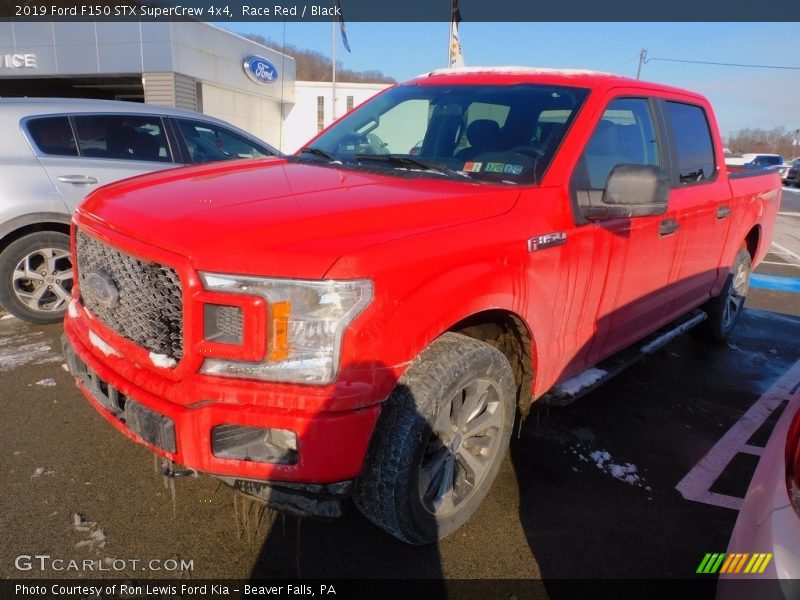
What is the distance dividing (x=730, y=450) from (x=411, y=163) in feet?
8.20

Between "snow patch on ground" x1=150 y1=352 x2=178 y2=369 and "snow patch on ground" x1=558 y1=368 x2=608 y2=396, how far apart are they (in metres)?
1.86

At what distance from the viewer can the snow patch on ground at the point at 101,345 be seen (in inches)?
88.6

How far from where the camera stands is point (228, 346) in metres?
1.88

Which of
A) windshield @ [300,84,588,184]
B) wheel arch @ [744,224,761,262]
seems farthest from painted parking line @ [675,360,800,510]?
windshield @ [300,84,588,184]

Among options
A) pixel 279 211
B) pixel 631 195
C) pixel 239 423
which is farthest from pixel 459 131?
pixel 239 423

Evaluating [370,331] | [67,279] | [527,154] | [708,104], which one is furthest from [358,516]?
[708,104]

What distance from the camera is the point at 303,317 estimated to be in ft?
6.06

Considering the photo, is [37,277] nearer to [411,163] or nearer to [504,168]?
[411,163]

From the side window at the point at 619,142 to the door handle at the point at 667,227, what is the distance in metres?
0.37

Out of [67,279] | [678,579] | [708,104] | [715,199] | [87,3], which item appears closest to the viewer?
[678,579]

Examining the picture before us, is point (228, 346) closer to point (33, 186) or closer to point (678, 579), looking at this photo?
point (678, 579)

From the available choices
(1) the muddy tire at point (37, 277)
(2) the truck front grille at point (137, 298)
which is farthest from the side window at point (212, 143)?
(2) the truck front grille at point (137, 298)

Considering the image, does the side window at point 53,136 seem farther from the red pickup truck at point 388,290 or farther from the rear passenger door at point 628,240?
the rear passenger door at point 628,240

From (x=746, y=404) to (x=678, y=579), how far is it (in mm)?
2151
